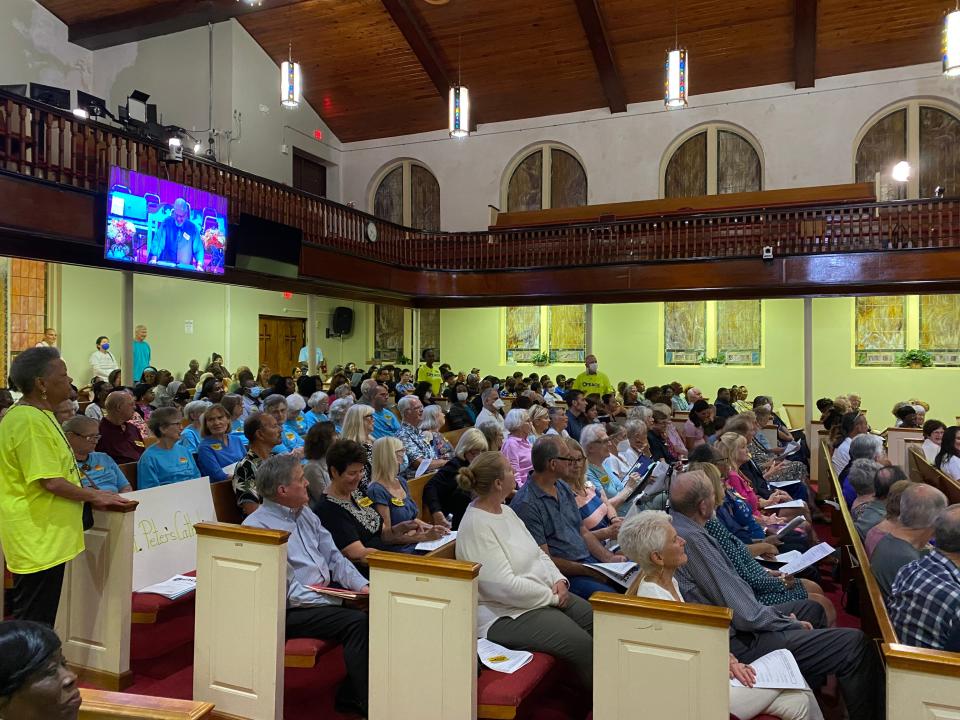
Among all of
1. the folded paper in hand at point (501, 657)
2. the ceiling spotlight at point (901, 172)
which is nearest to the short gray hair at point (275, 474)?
the folded paper in hand at point (501, 657)

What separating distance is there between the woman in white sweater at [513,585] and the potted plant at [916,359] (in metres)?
11.4

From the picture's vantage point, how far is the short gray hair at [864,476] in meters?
4.25

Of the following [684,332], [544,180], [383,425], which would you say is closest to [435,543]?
[383,425]

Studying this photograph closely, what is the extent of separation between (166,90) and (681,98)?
381 inches

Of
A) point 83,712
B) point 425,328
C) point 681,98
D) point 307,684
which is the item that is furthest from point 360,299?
point 83,712

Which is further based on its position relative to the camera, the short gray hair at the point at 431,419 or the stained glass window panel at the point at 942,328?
the stained glass window panel at the point at 942,328

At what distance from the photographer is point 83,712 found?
1.72 meters

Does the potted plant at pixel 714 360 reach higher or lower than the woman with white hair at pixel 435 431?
higher

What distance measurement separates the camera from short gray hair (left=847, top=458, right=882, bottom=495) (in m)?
4.25

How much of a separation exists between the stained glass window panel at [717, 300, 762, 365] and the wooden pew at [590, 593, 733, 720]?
39.2ft

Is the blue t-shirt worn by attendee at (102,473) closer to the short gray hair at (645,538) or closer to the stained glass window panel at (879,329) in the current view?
the short gray hair at (645,538)

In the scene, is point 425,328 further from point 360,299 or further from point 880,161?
point 880,161

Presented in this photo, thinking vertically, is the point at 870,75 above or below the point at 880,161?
above

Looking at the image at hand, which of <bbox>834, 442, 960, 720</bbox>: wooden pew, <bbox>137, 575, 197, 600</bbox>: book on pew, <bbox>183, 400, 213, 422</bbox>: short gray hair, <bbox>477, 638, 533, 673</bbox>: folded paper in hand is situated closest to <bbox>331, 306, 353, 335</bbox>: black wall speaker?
<bbox>183, 400, 213, 422</bbox>: short gray hair
